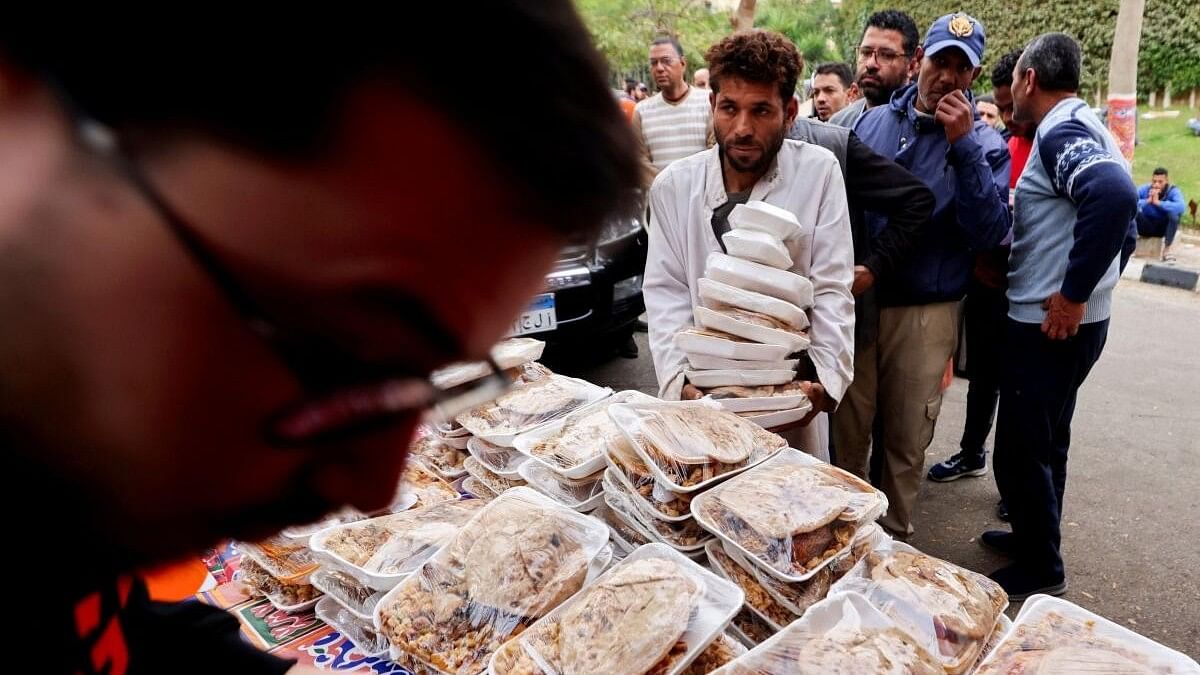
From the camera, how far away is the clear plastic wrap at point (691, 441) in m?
1.73

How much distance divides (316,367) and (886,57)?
4.28 meters

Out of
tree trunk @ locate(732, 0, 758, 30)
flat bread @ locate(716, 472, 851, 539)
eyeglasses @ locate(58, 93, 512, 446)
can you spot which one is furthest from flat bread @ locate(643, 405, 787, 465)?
tree trunk @ locate(732, 0, 758, 30)

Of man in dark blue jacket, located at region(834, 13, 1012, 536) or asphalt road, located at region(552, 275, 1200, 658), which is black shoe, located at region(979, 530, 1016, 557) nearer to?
asphalt road, located at region(552, 275, 1200, 658)

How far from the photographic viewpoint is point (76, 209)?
0.38 m

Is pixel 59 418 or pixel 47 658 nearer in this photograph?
pixel 59 418

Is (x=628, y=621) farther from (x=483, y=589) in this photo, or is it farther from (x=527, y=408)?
(x=527, y=408)

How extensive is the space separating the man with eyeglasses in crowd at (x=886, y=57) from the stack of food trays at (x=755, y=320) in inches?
86.3

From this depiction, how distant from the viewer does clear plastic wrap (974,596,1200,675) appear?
1294 millimetres

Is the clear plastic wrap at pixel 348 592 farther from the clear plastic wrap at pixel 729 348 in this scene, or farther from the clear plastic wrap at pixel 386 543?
the clear plastic wrap at pixel 729 348

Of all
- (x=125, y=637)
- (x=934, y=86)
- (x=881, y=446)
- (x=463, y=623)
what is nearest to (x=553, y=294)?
(x=881, y=446)

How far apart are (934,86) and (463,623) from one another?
3.04m

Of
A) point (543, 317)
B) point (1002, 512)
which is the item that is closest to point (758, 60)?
point (543, 317)

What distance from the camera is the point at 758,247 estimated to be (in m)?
2.16

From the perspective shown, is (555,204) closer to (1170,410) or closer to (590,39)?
(590,39)
